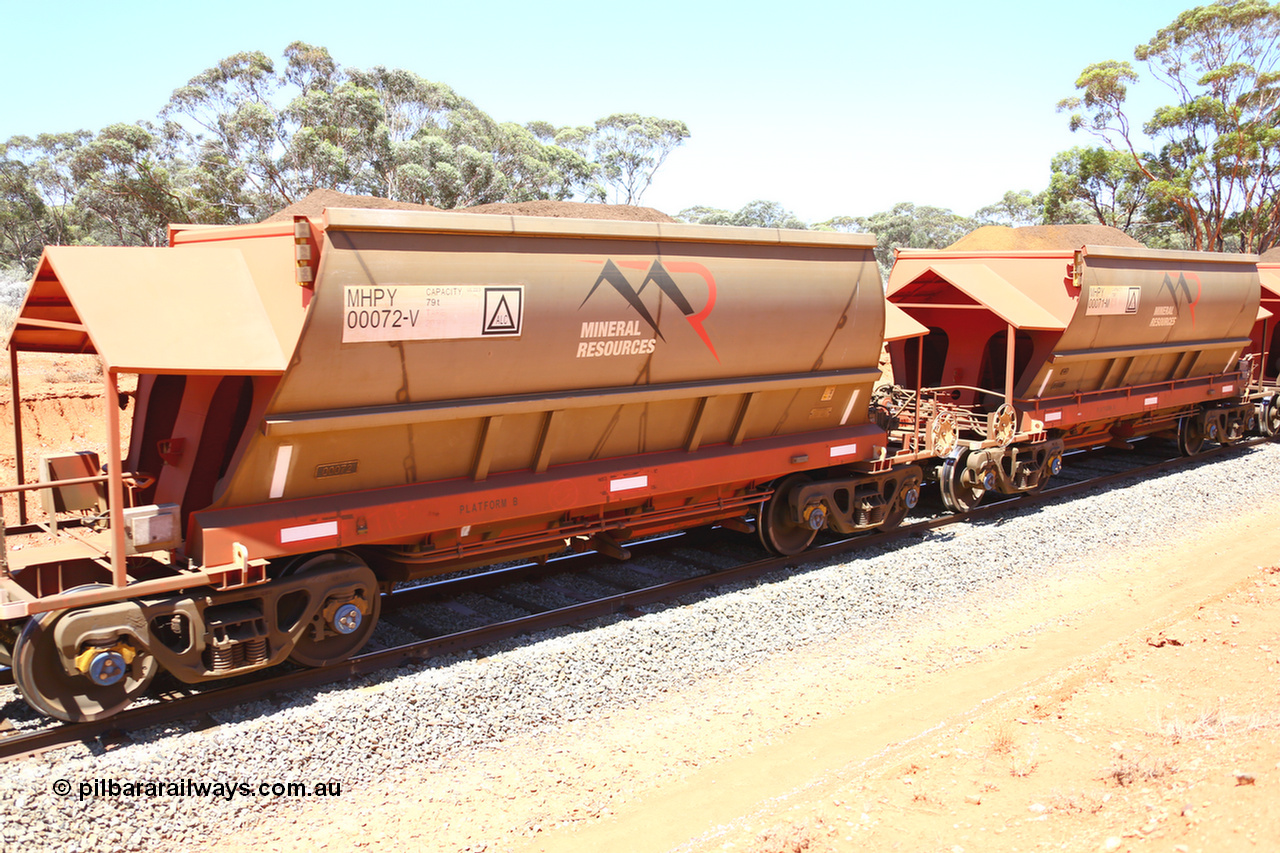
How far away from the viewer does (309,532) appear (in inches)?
270

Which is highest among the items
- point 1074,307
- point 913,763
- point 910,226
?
point 910,226

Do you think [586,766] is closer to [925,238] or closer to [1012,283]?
[1012,283]

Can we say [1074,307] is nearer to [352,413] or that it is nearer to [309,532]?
[352,413]

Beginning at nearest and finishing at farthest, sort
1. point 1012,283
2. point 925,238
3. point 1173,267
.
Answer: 1. point 1012,283
2. point 1173,267
3. point 925,238

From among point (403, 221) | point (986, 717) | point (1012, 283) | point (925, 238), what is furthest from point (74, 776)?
point (925, 238)

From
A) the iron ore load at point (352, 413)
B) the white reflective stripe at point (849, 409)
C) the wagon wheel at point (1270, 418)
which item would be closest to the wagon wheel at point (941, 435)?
the white reflective stripe at point (849, 409)

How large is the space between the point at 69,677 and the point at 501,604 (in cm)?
368

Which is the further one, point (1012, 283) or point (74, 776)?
point (1012, 283)

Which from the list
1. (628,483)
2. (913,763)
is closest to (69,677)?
(628,483)

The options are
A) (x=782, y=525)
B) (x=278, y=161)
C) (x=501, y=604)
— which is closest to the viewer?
(x=501, y=604)

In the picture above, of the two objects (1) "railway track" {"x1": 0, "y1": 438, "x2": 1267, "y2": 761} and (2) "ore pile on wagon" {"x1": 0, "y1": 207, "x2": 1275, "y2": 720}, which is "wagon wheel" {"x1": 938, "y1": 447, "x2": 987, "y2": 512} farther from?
(2) "ore pile on wagon" {"x1": 0, "y1": 207, "x2": 1275, "y2": 720}

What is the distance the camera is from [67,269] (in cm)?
602

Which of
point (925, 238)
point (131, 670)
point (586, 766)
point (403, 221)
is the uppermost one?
point (925, 238)

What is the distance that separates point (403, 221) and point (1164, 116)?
163 feet
